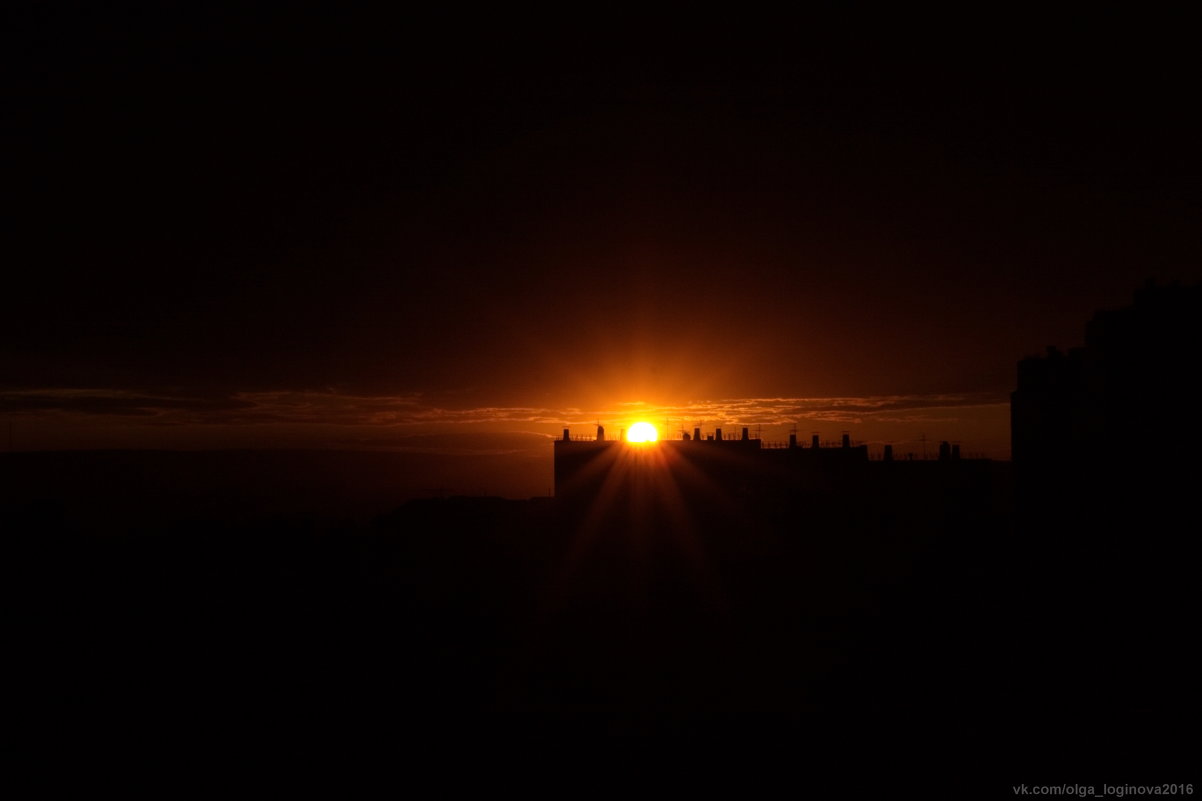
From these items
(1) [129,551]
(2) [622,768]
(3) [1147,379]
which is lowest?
(2) [622,768]

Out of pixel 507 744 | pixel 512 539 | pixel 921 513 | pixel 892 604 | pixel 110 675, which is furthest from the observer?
pixel 512 539

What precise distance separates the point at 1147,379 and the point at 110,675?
2620 centimetres

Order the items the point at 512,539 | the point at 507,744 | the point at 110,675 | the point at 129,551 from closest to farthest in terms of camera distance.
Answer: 1. the point at 507,744
2. the point at 110,675
3. the point at 129,551
4. the point at 512,539

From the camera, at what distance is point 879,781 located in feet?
52.5

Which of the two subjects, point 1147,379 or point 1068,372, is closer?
point 1147,379

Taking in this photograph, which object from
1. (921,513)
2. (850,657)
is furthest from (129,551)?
(921,513)

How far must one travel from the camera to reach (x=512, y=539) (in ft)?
139

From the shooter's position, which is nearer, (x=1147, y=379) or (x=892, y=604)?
(x=1147, y=379)

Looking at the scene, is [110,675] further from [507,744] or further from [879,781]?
[879,781]

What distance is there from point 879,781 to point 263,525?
34990 millimetres

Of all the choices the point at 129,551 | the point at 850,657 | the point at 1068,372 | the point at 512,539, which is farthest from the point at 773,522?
the point at 129,551

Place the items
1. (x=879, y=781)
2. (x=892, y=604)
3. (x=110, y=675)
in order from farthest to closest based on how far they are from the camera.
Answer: (x=892, y=604)
(x=110, y=675)
(x=879, y=781)

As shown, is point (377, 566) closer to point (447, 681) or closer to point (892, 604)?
point (447, 681)

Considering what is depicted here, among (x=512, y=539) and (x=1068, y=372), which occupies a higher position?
(x=1068, y=372)
